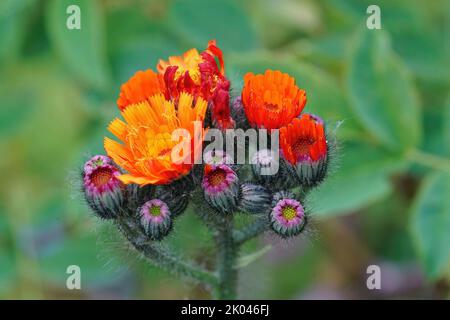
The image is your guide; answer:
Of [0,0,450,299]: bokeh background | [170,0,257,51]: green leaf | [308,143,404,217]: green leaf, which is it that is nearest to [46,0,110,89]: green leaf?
[0,0,450,299]: bokeh background

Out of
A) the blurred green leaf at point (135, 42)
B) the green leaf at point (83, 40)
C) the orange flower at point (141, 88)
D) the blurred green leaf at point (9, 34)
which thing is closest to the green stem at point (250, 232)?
the orange flower at point (141, 88)

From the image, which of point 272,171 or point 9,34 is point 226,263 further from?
point 9,34

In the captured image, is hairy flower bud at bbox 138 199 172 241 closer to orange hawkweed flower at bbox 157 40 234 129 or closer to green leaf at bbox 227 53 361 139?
orange hawkweed flower at bbox 157 40 234 129

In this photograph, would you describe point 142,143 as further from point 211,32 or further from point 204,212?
point 211,32

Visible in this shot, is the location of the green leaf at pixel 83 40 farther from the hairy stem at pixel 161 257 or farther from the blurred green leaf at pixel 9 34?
the hairy stem at pixel 161 257

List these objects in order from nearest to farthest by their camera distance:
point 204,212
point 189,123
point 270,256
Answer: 1. point 189,123
2. point 204,212
3. point 270,256

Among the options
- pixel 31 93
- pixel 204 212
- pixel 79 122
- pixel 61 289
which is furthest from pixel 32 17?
pixel 204 212
